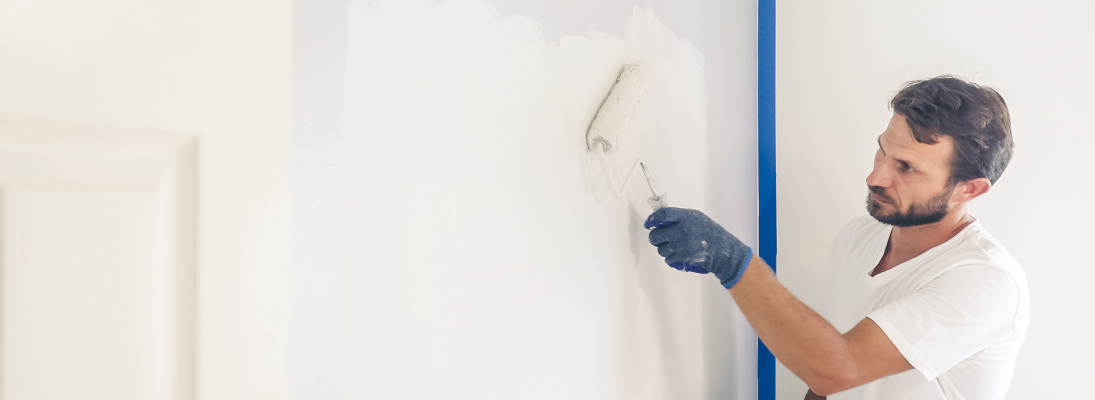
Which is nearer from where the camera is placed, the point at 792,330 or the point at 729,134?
the point at 792,330

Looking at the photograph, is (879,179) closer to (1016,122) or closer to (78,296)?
(1016,122)

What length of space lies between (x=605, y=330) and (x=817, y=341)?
370 millimetres

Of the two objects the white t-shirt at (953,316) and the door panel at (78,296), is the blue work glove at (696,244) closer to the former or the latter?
the white t-shirt at (953,316)

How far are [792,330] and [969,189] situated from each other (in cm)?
54

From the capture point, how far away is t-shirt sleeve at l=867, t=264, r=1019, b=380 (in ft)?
3.14

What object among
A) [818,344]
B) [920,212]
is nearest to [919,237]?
[920,212]

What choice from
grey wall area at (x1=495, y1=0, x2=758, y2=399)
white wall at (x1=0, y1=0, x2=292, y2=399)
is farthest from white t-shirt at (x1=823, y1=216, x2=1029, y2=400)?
white wall at (x1=0, y1=0, x2=292, y2=399)

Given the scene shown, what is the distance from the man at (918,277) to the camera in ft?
3.17

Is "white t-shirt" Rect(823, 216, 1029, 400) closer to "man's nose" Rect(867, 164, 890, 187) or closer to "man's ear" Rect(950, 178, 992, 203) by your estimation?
"man's ear" Rect(950, 178, 992, 203)

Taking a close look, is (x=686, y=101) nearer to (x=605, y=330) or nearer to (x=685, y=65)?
(x=685, y=65)

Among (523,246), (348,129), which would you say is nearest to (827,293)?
(523,246)

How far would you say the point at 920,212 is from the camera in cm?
117

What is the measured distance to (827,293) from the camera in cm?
147

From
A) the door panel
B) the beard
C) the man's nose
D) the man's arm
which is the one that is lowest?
the man's arm
